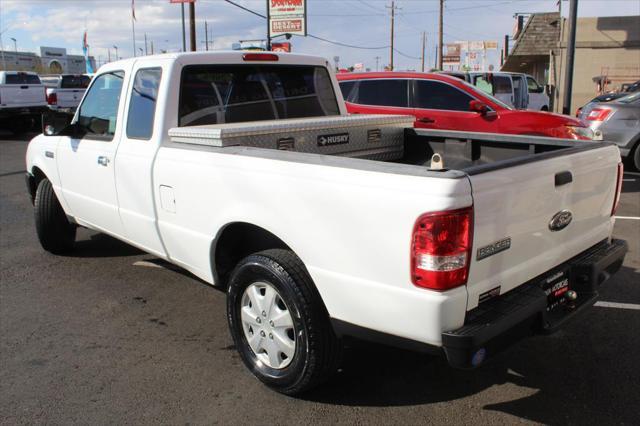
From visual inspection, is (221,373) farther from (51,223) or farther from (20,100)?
(20,100)

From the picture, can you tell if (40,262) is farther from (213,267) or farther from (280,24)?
(280,24)

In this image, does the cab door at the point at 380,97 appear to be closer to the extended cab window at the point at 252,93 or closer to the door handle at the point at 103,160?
the extended cab window at the point at 252,93

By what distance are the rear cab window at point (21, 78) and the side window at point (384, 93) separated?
47.0 ft

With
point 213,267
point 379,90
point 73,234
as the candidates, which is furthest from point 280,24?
point 213,267

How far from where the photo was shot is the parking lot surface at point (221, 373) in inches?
123

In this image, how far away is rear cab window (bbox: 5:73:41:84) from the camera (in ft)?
61.6

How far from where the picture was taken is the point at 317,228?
2807 mm

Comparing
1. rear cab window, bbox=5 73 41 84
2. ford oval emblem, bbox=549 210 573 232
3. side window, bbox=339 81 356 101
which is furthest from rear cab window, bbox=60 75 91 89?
ford oval emblem, bbox=549 210 573 232

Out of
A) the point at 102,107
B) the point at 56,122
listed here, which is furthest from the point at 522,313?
the point at 56,122

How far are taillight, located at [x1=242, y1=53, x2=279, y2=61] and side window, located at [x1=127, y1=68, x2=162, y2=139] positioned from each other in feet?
2.43

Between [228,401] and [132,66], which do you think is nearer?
[228,401]

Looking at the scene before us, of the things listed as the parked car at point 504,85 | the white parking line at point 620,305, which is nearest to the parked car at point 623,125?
the parked car at point 504,85

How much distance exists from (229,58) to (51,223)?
2683 millimetres

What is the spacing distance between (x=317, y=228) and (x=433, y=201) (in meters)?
0.66
